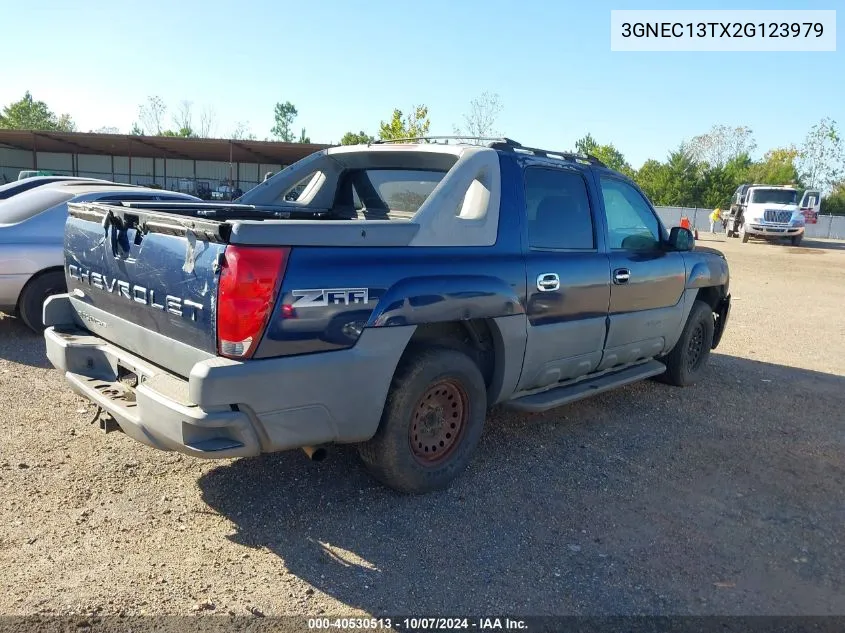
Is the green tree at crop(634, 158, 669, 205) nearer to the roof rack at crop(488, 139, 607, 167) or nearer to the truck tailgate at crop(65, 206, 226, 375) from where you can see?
the roof rack at crop(488, 139, 607, 167)

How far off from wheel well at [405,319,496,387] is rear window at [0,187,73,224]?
5151mm

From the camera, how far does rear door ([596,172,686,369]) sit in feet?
16.1

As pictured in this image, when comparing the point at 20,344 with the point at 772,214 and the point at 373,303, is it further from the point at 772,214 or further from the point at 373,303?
the point at 772,214

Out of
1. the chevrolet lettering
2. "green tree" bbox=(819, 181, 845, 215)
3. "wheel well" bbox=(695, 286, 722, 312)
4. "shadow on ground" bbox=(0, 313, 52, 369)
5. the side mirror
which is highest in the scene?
"green tree" bbox=(819, 181, 845, 215)

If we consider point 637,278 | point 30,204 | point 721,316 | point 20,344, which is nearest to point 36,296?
point 20,344

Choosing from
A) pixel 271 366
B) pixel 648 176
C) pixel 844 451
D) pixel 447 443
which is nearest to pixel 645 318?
pixel 844 451

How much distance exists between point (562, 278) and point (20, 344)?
5.54 m

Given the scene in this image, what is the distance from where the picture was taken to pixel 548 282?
4.20 metres

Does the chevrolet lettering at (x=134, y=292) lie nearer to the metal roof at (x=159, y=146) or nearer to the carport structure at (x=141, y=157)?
the metal roof at (x=159, y=146)

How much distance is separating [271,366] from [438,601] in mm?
1258

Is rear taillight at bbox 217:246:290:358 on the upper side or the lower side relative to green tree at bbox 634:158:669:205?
lower

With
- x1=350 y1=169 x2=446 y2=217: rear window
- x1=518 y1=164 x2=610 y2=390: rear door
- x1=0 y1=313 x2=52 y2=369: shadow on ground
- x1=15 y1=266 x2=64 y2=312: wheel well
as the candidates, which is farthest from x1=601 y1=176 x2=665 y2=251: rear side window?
x1=15 y1=266 x2=64 y2=312: wheel well

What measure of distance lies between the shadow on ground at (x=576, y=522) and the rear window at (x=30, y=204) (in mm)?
4443

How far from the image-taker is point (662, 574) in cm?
318
